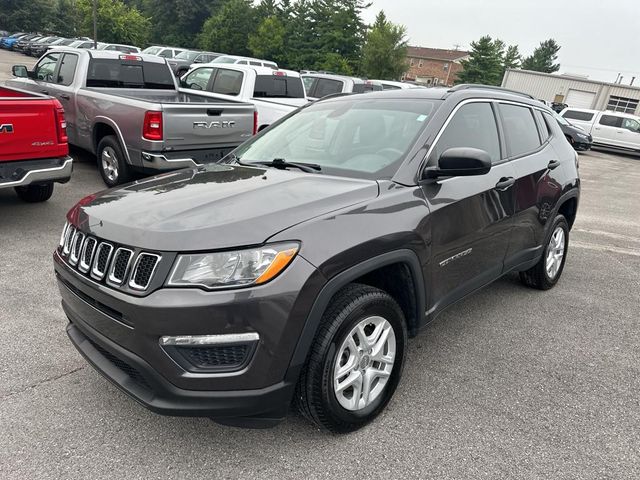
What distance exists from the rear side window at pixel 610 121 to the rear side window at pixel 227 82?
18.8 metres

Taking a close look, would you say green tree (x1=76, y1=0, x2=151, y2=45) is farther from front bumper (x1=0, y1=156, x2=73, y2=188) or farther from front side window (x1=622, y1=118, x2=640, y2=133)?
front bumper (x1=0, y1=156, x2=73, y2=188)

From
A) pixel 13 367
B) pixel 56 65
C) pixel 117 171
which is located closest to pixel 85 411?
pixel 13 367

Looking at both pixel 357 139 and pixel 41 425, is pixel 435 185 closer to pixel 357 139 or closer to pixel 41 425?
pixel 357 139

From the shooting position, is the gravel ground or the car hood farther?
the gravel ground

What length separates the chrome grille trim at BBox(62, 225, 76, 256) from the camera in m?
2.60

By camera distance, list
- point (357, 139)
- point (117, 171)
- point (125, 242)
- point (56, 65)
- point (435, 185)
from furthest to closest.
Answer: point (56, 65)
point (117, 171)
point (357, 139)
point (435, 185)
point (125, 242)

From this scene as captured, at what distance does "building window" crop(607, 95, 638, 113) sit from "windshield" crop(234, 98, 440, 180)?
4175 centimetres

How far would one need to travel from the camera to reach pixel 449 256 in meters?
3.00

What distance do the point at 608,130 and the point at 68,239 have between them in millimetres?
23975

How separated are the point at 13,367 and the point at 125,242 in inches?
58.6

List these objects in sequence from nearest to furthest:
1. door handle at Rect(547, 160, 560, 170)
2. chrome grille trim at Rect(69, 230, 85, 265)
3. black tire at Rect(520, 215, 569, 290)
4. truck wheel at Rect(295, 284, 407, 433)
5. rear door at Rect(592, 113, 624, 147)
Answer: truck wheel at Rect(295, 284, 407, 433) < chrome grille trim at Rect(69, 230, 85, 265) < door handle at Rect(547, 160, 560, 170) < black tire at Rect(520, 215, 569, 290) < rear door at Rect(592, 113, 624, 147)

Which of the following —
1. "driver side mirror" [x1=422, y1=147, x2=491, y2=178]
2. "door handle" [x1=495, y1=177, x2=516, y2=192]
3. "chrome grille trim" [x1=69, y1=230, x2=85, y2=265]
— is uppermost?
"driver side mirror" [x1=422, y1=147, x2=491, y2=178]

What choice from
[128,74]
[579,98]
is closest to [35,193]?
[128,74]

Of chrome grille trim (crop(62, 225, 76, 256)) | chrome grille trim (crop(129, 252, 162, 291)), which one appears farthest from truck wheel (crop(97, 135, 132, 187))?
chrome grille trim (crop(129, 252, 162, 291))
